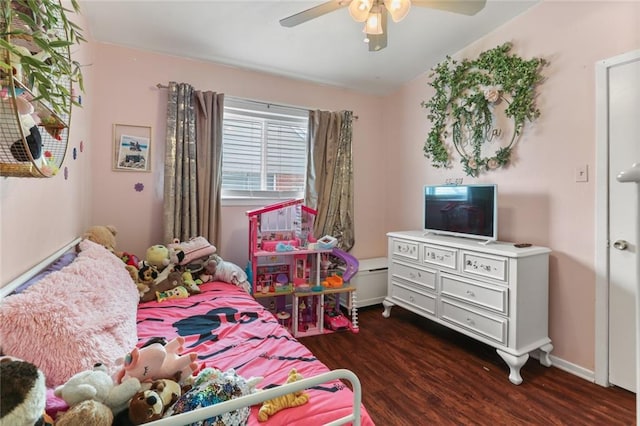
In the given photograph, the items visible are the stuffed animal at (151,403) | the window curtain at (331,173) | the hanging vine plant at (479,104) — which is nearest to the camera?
the stuffed animal at (151,403)

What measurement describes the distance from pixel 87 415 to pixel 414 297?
7.98ft

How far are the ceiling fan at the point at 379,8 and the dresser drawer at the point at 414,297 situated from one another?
204 cm

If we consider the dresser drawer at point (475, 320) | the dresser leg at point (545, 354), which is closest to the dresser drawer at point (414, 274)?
the dresser drawer at point (475, 320)

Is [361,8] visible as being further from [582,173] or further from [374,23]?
[582,173]

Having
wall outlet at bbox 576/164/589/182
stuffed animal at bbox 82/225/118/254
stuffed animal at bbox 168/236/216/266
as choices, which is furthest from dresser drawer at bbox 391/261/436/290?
stuffed animal at bbox 82/225/118/254

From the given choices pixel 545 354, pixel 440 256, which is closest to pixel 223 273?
pixel 440 256

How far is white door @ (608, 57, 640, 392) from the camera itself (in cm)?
174

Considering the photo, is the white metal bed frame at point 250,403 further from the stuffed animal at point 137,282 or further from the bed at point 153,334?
the stuffed animal at point 137,282

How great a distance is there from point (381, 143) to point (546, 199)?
1.98 m

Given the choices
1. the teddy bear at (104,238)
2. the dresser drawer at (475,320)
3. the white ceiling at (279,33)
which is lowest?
the dresser drawer at (475,320)

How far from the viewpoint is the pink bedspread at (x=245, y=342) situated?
0.97 meters

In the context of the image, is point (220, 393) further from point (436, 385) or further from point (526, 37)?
point (526, 37)

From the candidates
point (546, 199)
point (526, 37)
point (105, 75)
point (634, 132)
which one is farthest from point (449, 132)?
point (105, 75)

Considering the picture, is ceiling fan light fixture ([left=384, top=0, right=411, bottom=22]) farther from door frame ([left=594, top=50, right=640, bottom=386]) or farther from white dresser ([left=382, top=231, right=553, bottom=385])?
white dresser ([left=382, top=231, right=553, bottom=385])
